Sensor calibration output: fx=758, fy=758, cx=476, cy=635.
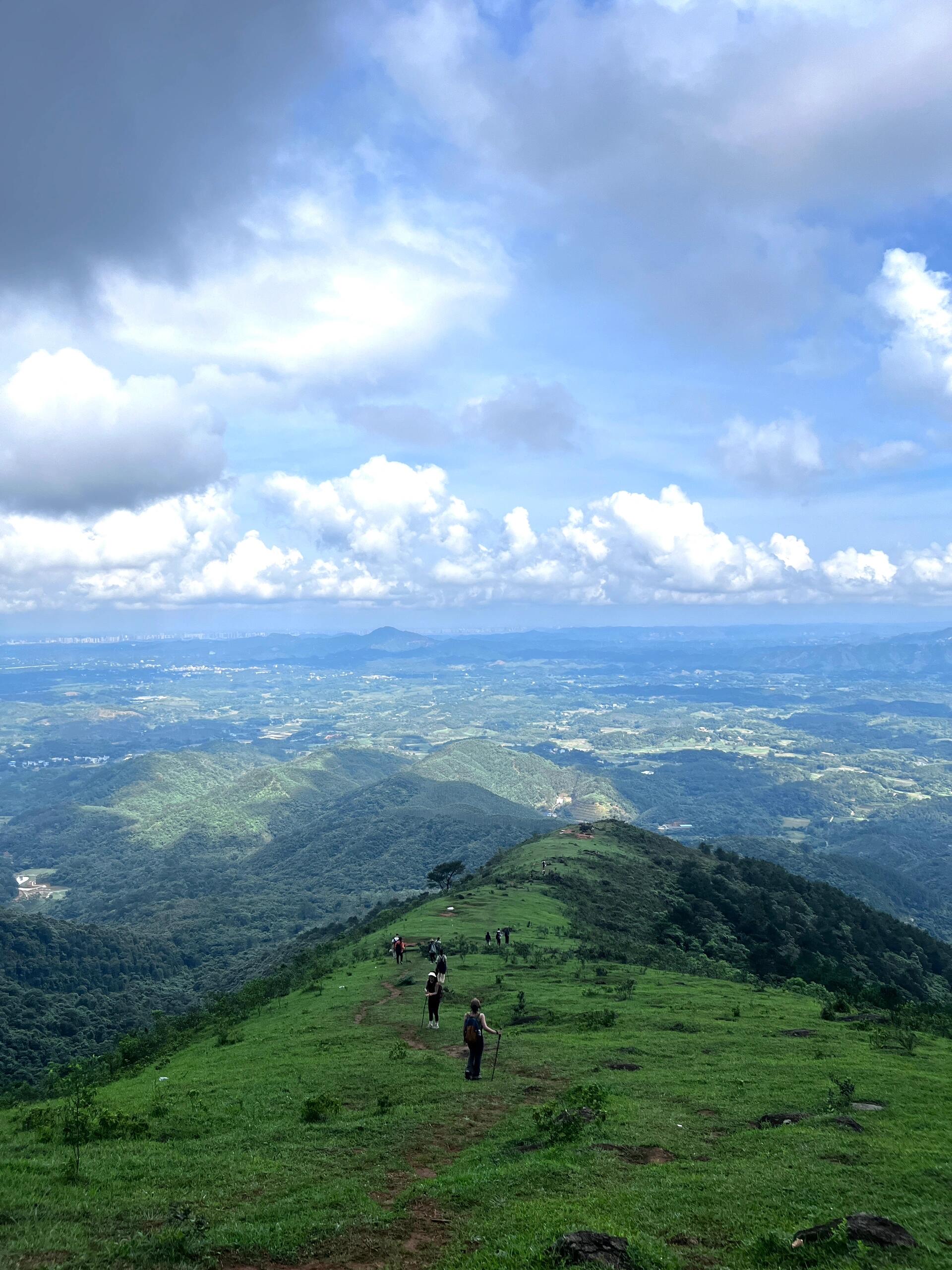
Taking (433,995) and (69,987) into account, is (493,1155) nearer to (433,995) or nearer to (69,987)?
(433,995)

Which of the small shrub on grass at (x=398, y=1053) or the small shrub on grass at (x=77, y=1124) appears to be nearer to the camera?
the small shrub on grass at (x=77, y=1124)

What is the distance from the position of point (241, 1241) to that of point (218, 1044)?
92.8ft

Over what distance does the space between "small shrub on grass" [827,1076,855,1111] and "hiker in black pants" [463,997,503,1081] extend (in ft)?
33.9

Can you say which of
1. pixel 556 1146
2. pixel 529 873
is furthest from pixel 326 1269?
pixel 529 873

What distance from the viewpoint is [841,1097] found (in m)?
23.0

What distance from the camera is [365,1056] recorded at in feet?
99.5

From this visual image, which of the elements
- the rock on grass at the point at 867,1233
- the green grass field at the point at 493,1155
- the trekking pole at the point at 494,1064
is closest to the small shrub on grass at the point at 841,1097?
the green grass field at the point at 493,1155

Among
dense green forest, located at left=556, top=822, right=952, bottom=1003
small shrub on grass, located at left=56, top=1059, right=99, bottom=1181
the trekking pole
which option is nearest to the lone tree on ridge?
dense green forest, located at left=556, top=822, right=952, bottom=1003

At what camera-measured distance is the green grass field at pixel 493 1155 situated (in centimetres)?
1420

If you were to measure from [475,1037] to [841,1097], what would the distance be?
11447mm

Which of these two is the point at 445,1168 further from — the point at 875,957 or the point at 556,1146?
the point at 875,957

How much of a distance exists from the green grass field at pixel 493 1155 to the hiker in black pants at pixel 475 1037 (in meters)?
0.73

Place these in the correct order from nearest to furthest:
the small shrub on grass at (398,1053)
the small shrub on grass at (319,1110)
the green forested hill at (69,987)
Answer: the small shrub on grass at (319,1110), the small shrub on grass at (398,1053), the green forested hill at (69,987)

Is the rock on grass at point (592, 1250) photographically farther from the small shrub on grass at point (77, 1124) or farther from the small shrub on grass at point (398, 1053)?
the small shrub on grass at point (398, 1053)
